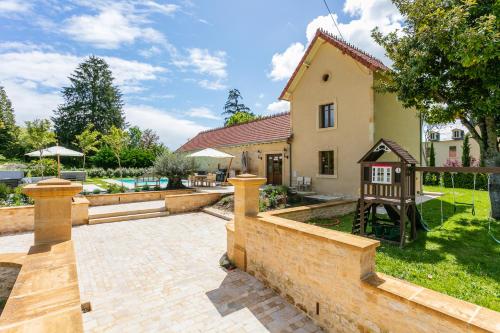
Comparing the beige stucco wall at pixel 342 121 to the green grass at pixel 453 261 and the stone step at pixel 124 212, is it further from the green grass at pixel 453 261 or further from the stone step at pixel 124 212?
the stone step at pixel 124 212

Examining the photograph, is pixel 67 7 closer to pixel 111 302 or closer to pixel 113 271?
pixel 113 271

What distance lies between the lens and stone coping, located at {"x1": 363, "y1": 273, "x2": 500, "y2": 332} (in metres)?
2.50

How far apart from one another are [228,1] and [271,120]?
11910mm

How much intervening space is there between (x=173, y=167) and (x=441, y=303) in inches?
590

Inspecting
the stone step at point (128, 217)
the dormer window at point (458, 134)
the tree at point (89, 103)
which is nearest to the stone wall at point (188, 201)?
the stone step at point (128, 217)

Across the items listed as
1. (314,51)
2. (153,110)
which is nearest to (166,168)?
(314,51)

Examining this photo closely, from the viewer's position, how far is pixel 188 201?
12.5 m

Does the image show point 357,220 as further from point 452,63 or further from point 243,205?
point 452,63

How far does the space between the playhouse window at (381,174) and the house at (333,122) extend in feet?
16.7

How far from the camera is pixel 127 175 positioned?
94.1 feet

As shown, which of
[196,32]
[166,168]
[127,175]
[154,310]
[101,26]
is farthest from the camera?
[127,175]

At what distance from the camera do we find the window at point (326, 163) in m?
14.1

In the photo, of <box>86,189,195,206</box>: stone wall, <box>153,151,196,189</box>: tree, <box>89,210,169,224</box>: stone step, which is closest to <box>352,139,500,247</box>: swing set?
<box>89,210,169,224</box>: stone step

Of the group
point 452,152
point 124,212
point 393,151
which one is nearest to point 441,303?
point 393,151
